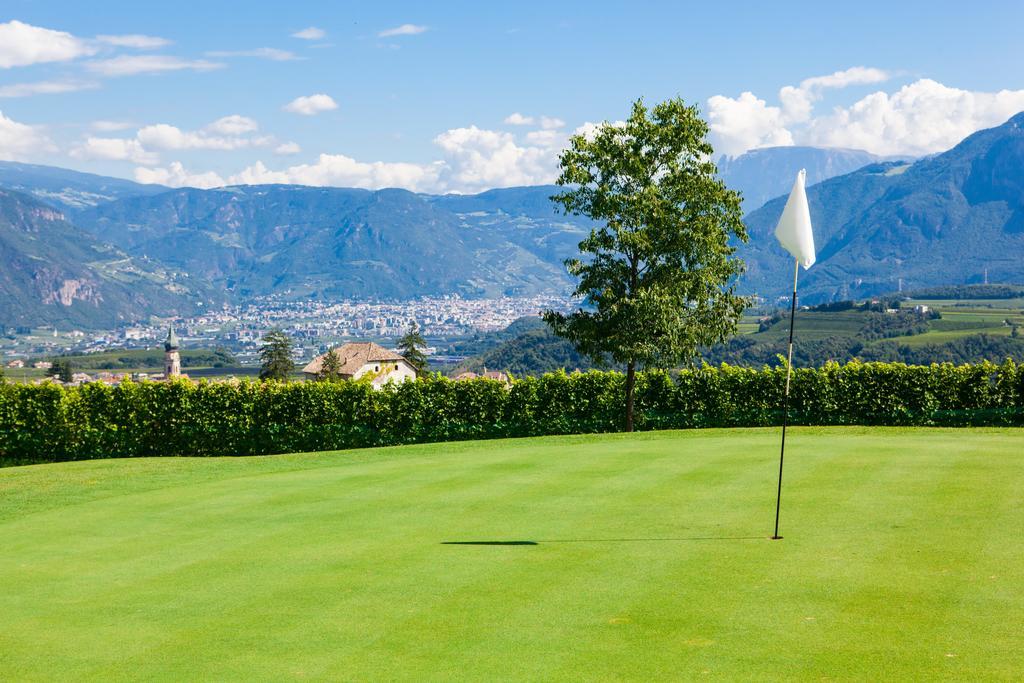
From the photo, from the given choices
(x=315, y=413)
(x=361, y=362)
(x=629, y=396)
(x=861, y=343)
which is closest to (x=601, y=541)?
(x=629, y=396)

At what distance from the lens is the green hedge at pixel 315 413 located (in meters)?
32.2

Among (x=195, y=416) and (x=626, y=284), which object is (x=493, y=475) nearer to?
→ (x=626, y=284)

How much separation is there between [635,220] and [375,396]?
10.9 metres

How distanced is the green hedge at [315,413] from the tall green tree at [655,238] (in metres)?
1.58

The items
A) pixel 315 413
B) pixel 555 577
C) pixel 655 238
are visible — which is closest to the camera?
pixel 555 577

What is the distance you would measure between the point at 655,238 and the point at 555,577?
21.1 m

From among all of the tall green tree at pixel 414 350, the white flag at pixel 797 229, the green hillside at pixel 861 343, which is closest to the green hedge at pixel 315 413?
the white flag at pixel 797 229

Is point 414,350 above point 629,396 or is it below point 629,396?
below

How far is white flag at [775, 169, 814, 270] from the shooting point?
11859 millimetres

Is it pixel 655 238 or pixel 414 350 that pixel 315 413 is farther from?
pixel 414 350

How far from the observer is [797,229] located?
1205 cm

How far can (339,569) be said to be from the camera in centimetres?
1149

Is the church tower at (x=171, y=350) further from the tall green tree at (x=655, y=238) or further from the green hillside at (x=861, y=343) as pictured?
the tall green tree at (x=655, y=238)

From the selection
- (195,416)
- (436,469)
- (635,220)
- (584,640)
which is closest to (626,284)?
(635,220)
